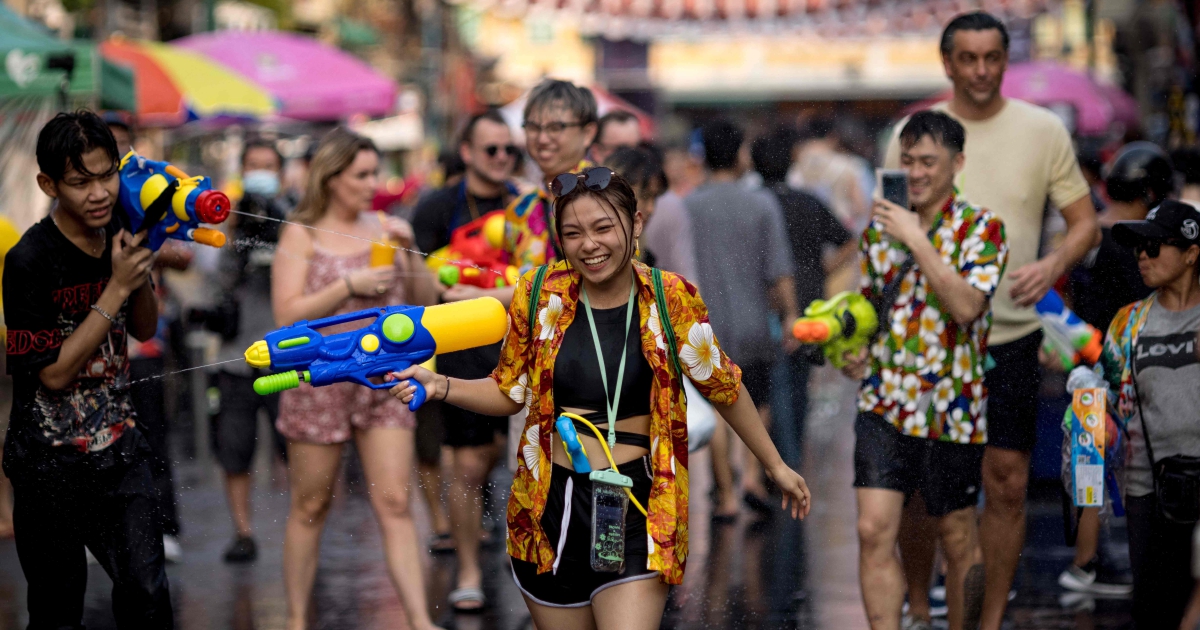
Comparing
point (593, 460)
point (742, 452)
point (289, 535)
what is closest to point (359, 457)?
point (289, 535)

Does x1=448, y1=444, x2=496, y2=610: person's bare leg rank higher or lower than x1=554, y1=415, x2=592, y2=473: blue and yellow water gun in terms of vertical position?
lower

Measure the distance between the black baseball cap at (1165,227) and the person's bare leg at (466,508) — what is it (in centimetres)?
274

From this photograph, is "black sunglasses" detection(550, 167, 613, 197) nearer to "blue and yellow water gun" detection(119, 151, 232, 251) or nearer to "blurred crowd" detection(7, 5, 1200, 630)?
"blurred crowd" detection(7, 5, 1200, 630)

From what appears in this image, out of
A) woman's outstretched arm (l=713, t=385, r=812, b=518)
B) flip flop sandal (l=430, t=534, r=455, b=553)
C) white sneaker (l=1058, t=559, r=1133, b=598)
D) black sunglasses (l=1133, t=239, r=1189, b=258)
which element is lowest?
white sneaker (l=1058, t=559, r=1133, b=598)

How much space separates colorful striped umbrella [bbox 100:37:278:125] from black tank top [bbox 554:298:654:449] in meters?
8.53

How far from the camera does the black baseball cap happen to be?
434 centimetres

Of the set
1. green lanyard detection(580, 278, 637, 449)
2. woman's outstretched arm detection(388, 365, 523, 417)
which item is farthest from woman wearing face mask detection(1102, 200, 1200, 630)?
woman's outstretched arm detection(388, 365, 523, 417)

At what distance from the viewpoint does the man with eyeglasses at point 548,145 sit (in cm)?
517

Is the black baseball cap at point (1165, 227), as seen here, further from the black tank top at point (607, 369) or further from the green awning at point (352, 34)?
the green awning at point (352, 34)

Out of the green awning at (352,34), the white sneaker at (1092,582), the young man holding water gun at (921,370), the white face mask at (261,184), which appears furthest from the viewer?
the green awning at (352,34)

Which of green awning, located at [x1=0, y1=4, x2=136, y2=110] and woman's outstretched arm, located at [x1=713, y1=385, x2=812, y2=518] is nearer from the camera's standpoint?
woman's outstretched arm, located at [x1=713, y1=385, x2=812, y2=518]

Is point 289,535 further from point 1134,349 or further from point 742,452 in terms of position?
point 742,452

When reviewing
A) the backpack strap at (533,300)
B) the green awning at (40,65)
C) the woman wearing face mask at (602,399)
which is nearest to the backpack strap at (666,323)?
the woman wearing face mask at (602,399)

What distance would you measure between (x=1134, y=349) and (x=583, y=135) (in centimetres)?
217
